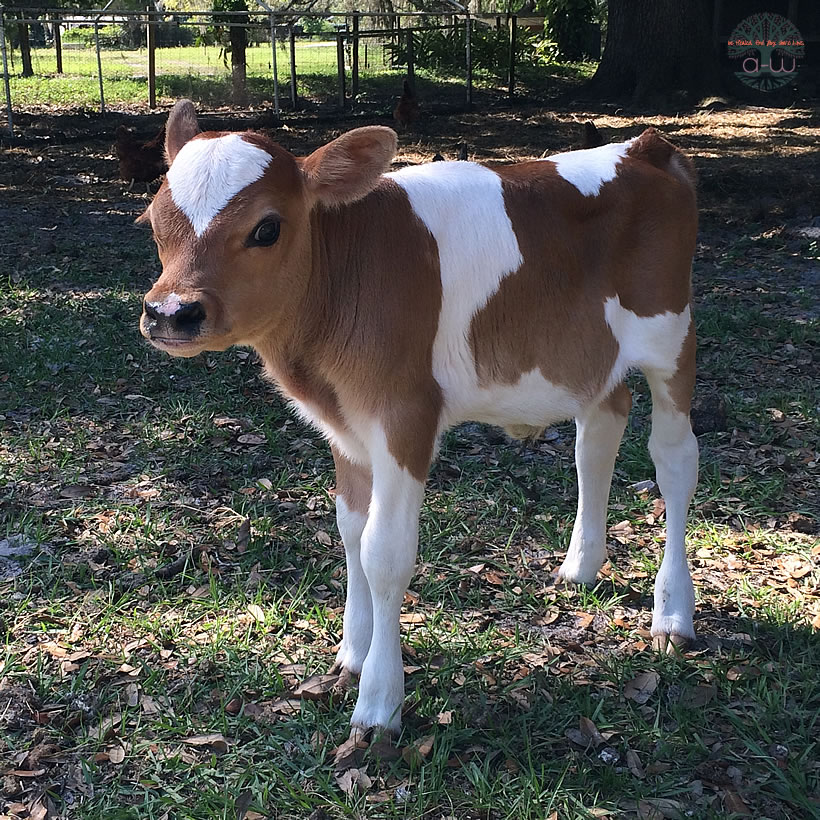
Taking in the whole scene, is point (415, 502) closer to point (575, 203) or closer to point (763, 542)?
point (575, 203)

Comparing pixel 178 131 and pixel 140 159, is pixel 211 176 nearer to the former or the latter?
pixel 178 131

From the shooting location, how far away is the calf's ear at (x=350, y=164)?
9.90 feet

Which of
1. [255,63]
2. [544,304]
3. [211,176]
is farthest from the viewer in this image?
[255,63]

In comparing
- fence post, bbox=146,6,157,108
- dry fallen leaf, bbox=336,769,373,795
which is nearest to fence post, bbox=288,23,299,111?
fence post, bbox=146,6,157,108

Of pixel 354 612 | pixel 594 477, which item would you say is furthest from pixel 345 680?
pixel 594 477

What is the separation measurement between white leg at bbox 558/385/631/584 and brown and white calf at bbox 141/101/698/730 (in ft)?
0.86

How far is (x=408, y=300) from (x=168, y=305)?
32.8 inches

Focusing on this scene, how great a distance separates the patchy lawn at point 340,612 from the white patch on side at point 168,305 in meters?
1.57

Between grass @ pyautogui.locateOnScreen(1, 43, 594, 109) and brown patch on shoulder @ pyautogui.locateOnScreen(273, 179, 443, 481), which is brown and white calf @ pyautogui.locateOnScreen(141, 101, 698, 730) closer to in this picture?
brown patch on shoulder @ pyautogui.locateOnScreen(273, 179, 443, 481)

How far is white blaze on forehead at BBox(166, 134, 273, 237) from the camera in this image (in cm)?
287

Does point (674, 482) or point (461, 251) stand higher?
point (461, 251)

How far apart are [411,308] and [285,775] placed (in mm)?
1648

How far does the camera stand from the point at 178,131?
3.33 metres

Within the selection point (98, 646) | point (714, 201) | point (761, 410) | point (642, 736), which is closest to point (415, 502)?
point (642, 736)
